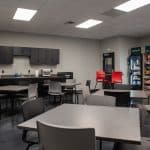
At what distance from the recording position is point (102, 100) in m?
2.98

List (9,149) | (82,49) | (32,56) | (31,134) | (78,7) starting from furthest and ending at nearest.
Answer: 1. (82,49)
2. (32,56)
3. (78,7)
4. (9,149)
5. (31,134)

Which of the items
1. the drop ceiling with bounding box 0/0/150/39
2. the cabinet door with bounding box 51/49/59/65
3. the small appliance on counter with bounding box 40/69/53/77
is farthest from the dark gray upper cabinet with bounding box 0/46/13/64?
the cabinet door with bounding box 51/49/59/65

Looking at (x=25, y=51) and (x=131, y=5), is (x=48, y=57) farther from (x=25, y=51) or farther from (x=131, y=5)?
(x=131, y=5)

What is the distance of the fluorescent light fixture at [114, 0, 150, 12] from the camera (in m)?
4.72

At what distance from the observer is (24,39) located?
863 cm

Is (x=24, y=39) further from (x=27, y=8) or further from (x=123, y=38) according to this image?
(x=123, y=38)

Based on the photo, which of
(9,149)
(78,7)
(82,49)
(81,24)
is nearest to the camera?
(9,149)

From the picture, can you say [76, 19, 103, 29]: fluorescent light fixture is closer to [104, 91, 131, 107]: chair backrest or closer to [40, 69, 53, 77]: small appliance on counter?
[40, 69, 53, 77]: small appliance on counter

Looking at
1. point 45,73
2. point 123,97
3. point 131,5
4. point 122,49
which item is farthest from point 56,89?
point 122,49

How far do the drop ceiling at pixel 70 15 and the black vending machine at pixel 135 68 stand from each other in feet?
5.07

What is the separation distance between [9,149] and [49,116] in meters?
1.54

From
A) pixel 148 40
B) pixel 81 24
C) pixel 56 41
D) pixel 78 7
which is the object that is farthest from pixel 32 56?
pixel 148 40

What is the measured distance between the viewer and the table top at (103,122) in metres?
1.47

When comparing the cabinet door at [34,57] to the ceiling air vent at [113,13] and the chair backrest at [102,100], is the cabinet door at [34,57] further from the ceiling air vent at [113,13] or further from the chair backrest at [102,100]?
the chair backrest at [102,100]
